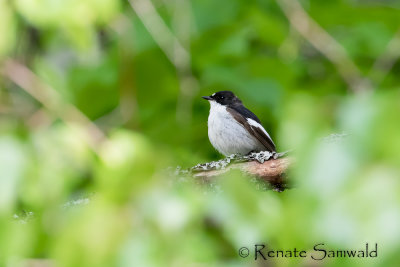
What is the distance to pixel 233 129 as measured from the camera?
5348 mm

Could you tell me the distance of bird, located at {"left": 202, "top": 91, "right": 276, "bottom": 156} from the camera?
5.18 metres

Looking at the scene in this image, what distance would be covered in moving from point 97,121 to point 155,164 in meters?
3.72

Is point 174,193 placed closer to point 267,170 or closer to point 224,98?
point 267,170

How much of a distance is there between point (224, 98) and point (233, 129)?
11.2 inches

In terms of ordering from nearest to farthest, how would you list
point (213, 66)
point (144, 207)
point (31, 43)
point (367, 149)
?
point (367, 149) < point (144, 207) < point (213, 66) < point (31, 43)

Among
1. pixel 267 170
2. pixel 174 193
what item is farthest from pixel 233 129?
pixel 174 193

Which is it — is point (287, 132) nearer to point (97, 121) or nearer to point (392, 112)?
point (392, 112)

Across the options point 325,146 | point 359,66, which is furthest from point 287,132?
point 359,66

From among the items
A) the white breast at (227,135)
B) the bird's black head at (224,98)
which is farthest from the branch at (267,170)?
the bird's black head at (224,98)

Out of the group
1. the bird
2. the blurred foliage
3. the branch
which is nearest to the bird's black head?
the bird

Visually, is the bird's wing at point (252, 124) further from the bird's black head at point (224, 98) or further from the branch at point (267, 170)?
the branch at point (267, 170)

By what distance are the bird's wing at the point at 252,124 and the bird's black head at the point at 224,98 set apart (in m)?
0.07

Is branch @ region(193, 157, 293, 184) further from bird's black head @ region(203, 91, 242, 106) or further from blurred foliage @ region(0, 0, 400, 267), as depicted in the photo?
bird's black head @ region(203, 91, 242, 106)

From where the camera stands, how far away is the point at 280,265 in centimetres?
184
